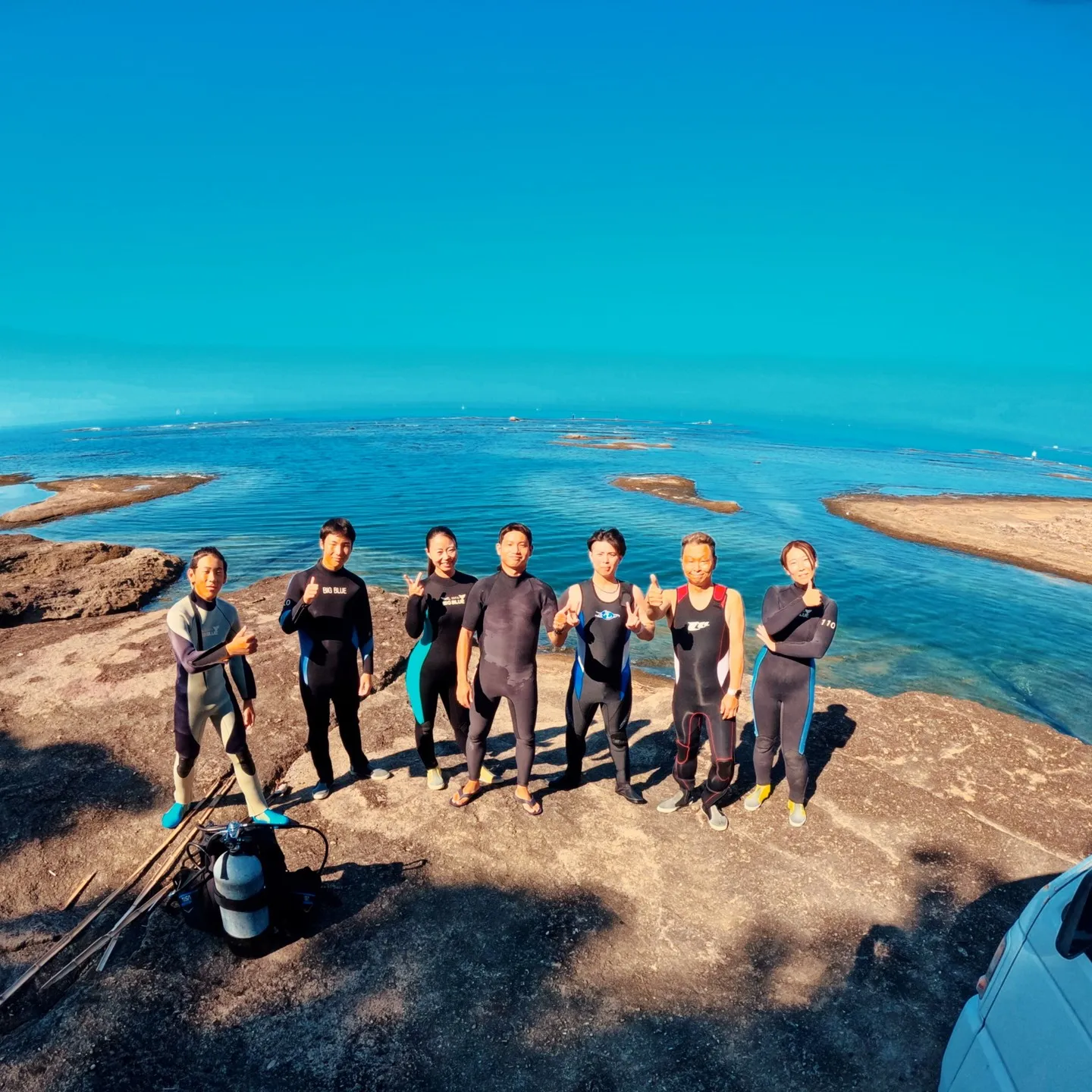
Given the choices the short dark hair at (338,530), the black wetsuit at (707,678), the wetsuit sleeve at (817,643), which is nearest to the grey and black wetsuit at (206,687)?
the short dark hair at (338,530)

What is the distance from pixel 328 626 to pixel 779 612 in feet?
13.7

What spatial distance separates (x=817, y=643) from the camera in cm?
536

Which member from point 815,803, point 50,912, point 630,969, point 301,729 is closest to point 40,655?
point 301,729

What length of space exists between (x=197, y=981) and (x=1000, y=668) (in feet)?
48.7

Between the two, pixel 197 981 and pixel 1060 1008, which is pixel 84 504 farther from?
pixel 1060 1008

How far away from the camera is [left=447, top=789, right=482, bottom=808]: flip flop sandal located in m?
5.80

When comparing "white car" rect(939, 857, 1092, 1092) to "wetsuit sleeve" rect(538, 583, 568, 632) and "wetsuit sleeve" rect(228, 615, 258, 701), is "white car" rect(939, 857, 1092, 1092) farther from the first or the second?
"wetsuit sleeve" rect(228, 615, 258, 701)

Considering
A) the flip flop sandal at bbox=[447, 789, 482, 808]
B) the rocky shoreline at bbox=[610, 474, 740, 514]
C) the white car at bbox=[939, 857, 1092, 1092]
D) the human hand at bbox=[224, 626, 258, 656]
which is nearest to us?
the white car at bbox=[939, 857, 1092, 1092]

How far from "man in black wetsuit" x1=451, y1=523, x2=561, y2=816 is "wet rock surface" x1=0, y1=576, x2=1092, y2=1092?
2.27 feet

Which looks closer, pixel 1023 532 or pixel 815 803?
pixel 815 803

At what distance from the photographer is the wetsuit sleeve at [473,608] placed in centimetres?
549

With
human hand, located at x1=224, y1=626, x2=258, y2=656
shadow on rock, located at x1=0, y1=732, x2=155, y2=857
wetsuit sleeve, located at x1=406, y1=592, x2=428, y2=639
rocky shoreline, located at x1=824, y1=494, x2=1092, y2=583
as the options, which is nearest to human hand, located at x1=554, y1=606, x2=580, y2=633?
wetsuit sleeve, located at x1=406, y1=592, x2=428, y2=639

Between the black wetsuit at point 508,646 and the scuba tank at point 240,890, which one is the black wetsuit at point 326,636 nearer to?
the black wetsuit at point 508,646

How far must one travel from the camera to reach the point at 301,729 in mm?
7254
